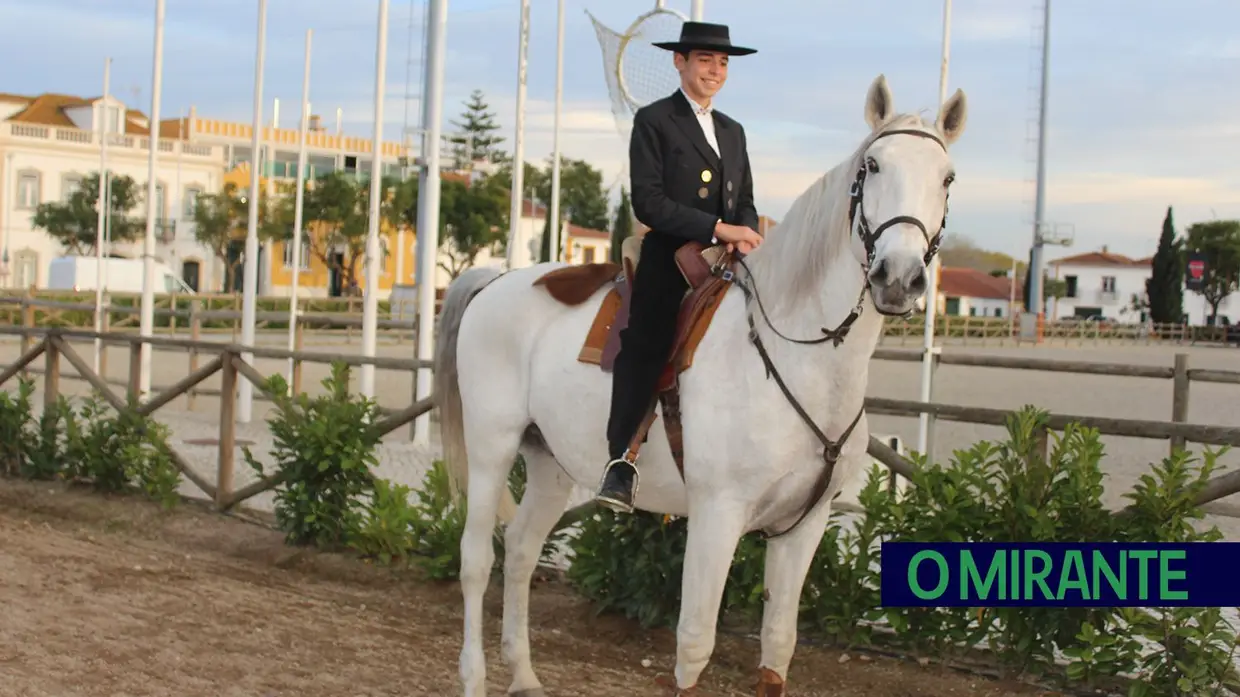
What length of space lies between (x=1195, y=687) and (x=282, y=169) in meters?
66.8

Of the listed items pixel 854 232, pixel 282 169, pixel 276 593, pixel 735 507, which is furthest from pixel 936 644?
pixel 282 169

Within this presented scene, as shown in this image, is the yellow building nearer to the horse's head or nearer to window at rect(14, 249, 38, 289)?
window at rect(14, 249, 38, 289)

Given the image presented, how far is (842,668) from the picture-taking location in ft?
19.3

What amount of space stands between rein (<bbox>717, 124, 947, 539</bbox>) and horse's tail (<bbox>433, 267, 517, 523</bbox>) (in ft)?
5.55

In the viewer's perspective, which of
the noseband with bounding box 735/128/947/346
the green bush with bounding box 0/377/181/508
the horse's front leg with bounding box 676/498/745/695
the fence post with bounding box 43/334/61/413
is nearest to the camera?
the noseband with bounding box 735/128/947/346

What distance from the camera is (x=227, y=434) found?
950 centimetres

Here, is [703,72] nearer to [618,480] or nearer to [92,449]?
[618,480]

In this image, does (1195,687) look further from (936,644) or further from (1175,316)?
(1175,316)

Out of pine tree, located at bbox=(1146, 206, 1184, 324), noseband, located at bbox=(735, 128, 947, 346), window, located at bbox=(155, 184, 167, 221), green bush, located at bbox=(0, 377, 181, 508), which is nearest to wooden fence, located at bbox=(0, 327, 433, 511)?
green bush, located at bbox=(0, 377, 181, 508)

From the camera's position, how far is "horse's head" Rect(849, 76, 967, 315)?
3670 millimetres

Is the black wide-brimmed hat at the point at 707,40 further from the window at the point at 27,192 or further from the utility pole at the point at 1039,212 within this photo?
the window at the point at 27,192

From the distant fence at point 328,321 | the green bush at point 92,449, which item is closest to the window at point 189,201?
the distant fence at point 328,321

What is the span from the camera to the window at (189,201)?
196ft

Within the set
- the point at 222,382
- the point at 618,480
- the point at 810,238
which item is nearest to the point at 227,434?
the point at 222,382
